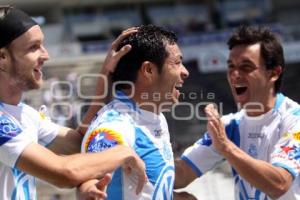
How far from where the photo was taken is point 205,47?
21516 millimetres

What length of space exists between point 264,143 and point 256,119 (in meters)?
0.13

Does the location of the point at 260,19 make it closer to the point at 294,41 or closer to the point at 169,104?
the point at 294,41

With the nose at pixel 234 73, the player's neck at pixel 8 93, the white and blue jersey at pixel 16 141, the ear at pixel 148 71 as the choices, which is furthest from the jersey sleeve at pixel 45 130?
the nose at pixel 234 73

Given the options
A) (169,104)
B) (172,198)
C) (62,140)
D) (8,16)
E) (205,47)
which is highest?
(8,16)

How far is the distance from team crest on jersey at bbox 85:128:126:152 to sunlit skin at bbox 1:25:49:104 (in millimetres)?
298

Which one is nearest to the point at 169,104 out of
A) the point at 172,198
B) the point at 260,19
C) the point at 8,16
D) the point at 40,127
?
the point at 172,198

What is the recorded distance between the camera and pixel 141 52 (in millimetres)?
2439

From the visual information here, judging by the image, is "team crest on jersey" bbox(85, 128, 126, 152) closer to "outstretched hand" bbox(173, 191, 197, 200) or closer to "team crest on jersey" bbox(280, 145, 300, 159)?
"outstretched hand" bbox(173, 191, 197, 200)

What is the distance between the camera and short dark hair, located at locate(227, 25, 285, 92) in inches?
113

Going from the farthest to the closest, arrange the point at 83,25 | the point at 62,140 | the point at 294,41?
the point at 83,25, the point at 294,41, the point at 62,140

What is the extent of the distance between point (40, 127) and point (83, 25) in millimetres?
27620

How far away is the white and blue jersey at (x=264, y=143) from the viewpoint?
105 inches

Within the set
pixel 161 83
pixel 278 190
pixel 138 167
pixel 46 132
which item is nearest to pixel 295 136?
pixel 278 190

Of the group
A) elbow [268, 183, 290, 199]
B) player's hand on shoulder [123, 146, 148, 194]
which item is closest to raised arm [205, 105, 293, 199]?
elbow [268, 183, 290, 199]
